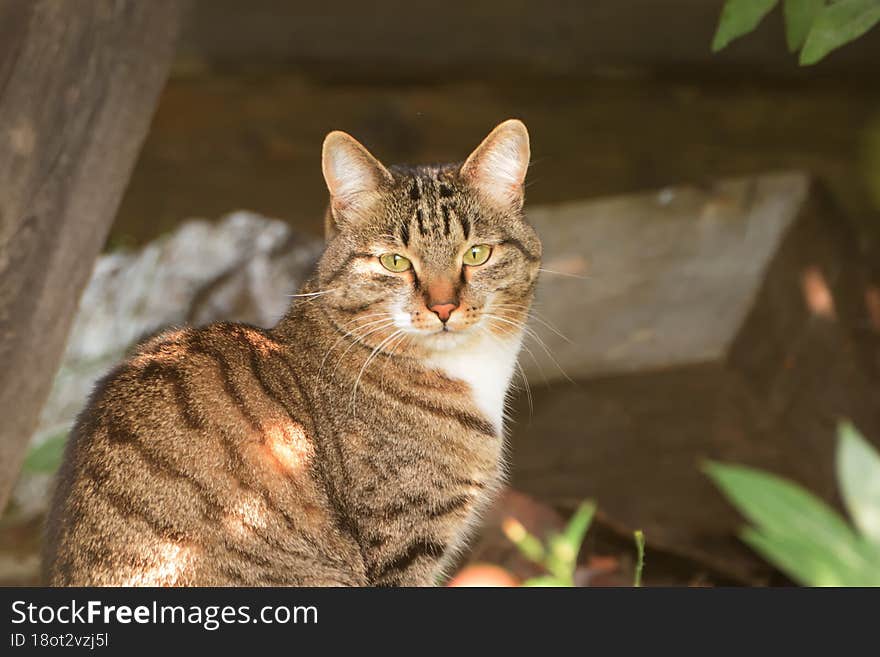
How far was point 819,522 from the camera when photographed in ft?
2.95

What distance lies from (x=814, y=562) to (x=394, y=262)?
211 centimetres

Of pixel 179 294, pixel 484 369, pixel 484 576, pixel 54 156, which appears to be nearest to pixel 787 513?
pixel 484 369

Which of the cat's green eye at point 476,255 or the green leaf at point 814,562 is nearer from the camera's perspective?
the green leaf at point 814,562

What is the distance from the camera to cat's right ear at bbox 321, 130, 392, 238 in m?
2.88

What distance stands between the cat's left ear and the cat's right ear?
0.82ft

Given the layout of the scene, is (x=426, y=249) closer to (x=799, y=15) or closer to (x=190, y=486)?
(x=190, y=486)

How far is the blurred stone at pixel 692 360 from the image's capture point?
397cm

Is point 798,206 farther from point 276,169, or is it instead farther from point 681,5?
point 276,169

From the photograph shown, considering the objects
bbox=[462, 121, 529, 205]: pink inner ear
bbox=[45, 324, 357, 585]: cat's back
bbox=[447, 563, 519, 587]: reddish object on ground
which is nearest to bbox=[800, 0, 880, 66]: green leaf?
bbox=[462, 121, 529, 205]: pink inner ear

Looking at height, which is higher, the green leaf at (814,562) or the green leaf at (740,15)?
the green leaf at (740,15)

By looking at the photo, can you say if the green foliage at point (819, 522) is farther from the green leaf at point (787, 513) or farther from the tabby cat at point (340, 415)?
the tabby cat at point (340, 415)

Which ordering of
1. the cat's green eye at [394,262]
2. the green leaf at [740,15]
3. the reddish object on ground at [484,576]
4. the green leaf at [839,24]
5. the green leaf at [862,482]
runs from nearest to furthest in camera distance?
the green leaf at [862,482] < the green leaf at [839,24] < the green leaf at [740,15] < the cat's green eye at [394,262] < the reddish object on ground at [484,576]

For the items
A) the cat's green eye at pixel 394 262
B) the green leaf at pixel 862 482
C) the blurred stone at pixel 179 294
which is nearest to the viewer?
the green leaf at pixel 862 482

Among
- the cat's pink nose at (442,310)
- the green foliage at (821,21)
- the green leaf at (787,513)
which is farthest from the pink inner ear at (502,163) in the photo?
the green leaf at (787,513)
